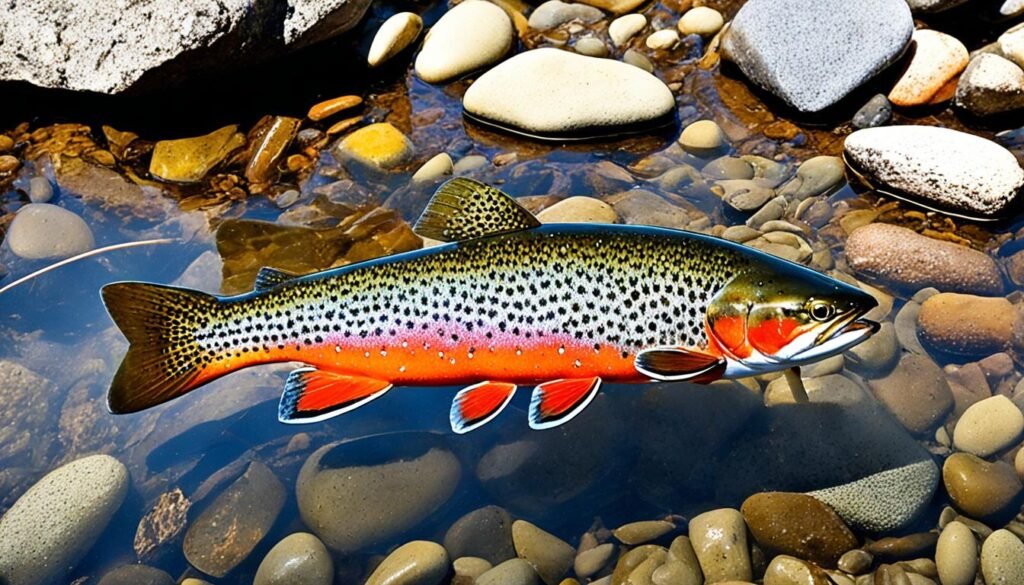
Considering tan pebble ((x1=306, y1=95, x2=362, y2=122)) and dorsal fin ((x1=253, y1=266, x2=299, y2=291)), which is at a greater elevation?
dorsal fin ((x1=253, y1=266, x2=299, y2=291))

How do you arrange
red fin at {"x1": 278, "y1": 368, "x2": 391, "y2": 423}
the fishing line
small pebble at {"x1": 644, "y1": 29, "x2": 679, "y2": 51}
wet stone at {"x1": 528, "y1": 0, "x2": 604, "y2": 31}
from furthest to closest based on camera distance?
wet stone at {"x1": 528, "y1": 0, "x2": 604, "y2": 31} < small pebble at {"x1": 644, "y1": 29, "x2": 679, "y2": 51} < the fishing line < red fin at {"x1": 278, "y1": 368, "x2": 391, "y2": 423}

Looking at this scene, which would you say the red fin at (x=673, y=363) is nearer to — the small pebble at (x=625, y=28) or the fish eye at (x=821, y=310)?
the fish eye at (x=821, y=310)

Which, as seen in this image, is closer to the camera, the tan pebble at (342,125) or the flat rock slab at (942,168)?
the flat rock slab at (942,168)

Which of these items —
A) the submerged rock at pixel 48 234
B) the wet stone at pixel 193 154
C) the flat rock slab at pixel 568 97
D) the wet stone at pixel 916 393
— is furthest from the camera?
the wet stone at pixel 193 154

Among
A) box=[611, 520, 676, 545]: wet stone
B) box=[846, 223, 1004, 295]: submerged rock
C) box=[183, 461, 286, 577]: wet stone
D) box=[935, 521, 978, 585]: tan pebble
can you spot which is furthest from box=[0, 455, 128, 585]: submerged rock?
box=[846, 223, 1004, 295]: submerged rock

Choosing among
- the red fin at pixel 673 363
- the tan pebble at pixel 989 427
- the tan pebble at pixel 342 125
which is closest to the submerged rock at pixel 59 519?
the red fin at pixel 673 363

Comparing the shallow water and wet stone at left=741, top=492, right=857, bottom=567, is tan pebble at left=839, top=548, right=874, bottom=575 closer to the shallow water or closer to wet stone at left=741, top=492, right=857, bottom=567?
wet stone at left=741, top=492, right=857, bottom=567

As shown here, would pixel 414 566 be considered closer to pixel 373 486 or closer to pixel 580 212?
pixel 373 486
